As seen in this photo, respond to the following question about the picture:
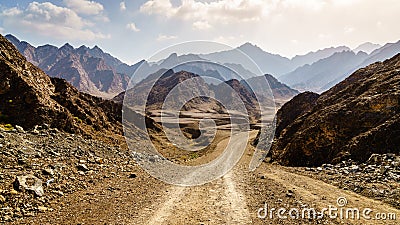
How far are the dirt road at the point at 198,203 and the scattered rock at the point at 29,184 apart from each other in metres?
0.86

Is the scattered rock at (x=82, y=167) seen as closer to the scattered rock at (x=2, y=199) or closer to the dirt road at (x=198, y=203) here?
the dirt road at (x=198, y=203)

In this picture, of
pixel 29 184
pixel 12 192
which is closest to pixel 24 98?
pixel 29 184

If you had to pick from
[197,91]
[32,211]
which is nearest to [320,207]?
[32,211]

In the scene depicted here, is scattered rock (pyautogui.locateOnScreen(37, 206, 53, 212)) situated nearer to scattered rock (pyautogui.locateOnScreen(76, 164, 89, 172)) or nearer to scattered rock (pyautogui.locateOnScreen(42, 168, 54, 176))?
scattered rock (pyautogui.locateOnScreen(42, 168, 54, 176))

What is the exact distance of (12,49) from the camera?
26922mm

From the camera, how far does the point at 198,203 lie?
1101 cm

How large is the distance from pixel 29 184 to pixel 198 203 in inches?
258

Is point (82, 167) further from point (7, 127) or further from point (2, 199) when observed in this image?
point (7, 127)

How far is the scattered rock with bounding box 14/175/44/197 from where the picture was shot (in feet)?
32.6

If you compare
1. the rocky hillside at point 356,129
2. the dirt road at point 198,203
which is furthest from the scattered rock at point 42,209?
the rocky hillside at point 356,129

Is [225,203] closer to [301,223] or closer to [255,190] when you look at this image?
[255,190]

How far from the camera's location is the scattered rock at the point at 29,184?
9.93 meters

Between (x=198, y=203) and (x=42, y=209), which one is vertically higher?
(x=42, y=209)

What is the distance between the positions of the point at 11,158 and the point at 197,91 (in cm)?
14872
